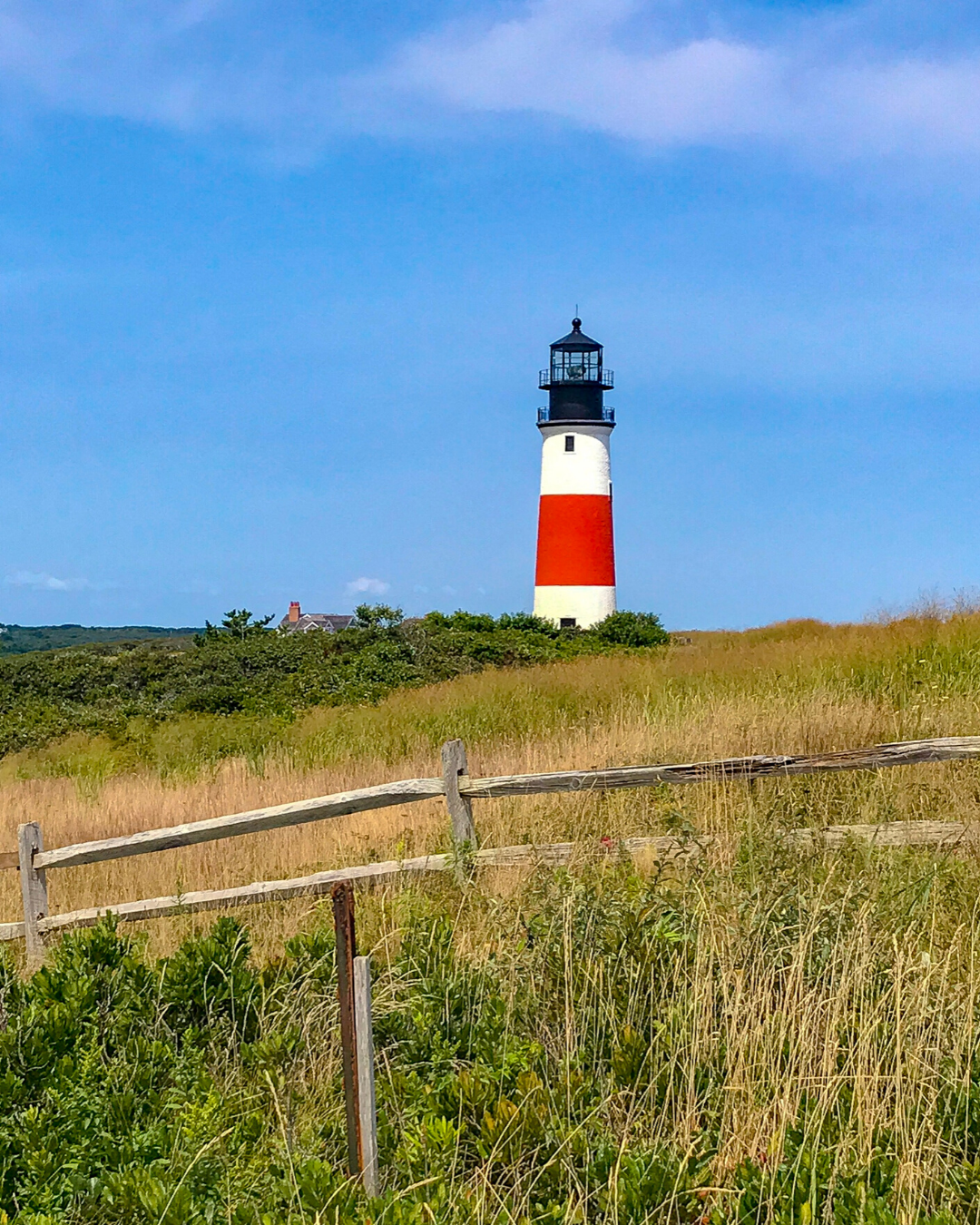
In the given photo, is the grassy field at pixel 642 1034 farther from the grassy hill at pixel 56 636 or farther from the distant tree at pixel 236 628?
the grassy hill at pixel 56 636

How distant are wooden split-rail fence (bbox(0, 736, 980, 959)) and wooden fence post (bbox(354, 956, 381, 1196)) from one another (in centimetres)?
254

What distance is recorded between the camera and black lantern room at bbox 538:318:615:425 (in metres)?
34.5

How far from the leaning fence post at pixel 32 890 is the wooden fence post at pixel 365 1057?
532 centimetres

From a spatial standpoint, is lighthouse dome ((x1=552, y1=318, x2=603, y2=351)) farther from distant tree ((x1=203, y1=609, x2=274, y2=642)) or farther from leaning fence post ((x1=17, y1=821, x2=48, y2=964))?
leaning fence post ((x1=17, y1=821, x2=48, y2=964))

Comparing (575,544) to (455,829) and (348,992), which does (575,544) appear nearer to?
(455,829)

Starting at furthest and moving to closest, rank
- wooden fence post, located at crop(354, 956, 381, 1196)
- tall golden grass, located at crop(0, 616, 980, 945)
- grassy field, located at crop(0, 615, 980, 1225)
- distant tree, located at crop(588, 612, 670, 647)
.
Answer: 1. distant tree, located at crop(588, 612, 670, 647)
2. tall golden grass, located at crop(0, 616, 980, 945)
3. grassy field, located at crop(0, 615, 980, 1225)
4. wooden fence post, located at crop(354, 956, 381, 1196)

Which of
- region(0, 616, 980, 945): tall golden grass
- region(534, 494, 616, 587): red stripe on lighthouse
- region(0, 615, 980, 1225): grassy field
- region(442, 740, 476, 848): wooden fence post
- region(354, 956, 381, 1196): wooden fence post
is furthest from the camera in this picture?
region(534, 494, 616, 587): red stripe on lighthouse

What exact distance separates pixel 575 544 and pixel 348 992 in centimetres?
3084

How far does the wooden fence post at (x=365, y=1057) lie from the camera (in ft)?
10.0

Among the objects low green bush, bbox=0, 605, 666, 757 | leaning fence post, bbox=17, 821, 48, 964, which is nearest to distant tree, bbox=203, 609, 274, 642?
low green bush, bbox=0, 605, 666, 757

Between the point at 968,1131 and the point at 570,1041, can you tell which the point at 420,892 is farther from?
the point at 968,1131

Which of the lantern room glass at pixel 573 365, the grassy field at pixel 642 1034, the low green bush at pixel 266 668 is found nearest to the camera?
the grassy field at pixel 642 1034

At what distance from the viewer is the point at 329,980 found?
4840 millimetres

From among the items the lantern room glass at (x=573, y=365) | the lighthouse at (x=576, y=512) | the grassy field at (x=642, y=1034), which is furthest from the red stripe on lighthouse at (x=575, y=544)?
the grassy field at (x=642, y=1034)
